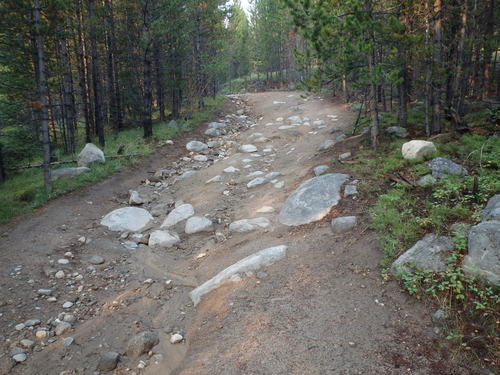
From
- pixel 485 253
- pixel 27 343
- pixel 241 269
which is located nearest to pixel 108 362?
pixel 27 343

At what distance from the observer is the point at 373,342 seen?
373 centimetres

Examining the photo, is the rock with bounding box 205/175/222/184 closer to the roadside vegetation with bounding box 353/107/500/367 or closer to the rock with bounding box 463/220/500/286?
the roadside vegetation with bounding box 353/107/500/367

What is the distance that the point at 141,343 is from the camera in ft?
15.0

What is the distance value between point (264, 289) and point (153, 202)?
6032 millimetres

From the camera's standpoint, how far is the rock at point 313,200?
6.91 m

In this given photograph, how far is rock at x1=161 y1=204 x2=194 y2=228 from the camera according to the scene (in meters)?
8.55

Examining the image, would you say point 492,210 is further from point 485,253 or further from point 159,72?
point 159,72

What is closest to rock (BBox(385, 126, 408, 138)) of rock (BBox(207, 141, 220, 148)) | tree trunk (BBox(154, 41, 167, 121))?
rock (BBox(207, 141, 220, 148))

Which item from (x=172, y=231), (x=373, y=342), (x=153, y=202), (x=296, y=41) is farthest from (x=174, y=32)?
(x=296, y=41)

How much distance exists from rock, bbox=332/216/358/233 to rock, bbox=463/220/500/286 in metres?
1.97

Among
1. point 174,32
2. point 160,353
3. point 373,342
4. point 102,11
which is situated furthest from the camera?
point 174,32

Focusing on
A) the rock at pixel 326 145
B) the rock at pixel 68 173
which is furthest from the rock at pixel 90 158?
the rock at pixel 326 145

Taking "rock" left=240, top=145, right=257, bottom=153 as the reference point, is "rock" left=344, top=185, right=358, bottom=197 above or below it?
below

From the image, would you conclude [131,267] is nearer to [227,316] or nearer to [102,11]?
[227,316]
